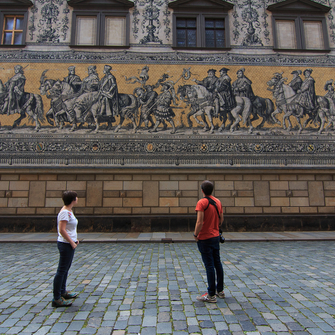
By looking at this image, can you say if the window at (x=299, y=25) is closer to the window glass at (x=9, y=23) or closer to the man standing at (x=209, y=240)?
the man standing at (x=209, y=240)

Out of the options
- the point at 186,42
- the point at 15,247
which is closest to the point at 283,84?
the point at 186,42

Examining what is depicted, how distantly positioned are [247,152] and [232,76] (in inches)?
158

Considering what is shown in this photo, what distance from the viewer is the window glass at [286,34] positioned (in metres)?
12.8

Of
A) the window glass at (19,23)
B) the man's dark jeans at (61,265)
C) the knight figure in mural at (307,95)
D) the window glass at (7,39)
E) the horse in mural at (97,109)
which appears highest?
the window glass at (19,23)

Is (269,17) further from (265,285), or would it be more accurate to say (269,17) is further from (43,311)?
(43,311)

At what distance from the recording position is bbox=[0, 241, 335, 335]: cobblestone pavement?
2.87 metres

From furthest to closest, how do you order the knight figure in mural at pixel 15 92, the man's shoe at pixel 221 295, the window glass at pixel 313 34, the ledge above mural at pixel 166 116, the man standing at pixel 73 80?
the window glass at pixel 313 34
the man standing at pixel 73 80
the knight figure in mural at pixel 15 92
the ledge above mural at pixel 166 116
the man's shoe at pixel 221 295

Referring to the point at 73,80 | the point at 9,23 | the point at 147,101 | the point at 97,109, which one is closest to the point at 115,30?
the point at 73,80

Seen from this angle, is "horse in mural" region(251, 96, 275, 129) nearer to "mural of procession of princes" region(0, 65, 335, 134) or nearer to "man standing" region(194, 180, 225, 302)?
"mural of procession of princes" region(0, 65, 335, 134)

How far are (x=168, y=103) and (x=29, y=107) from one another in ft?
22.4

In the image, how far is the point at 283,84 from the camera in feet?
40.5

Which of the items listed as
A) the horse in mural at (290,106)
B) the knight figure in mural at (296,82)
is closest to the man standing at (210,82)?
the horse in mural at (290,106)

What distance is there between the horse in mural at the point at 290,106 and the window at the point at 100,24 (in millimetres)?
8024

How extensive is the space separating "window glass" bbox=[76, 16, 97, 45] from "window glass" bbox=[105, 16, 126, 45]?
67cm
